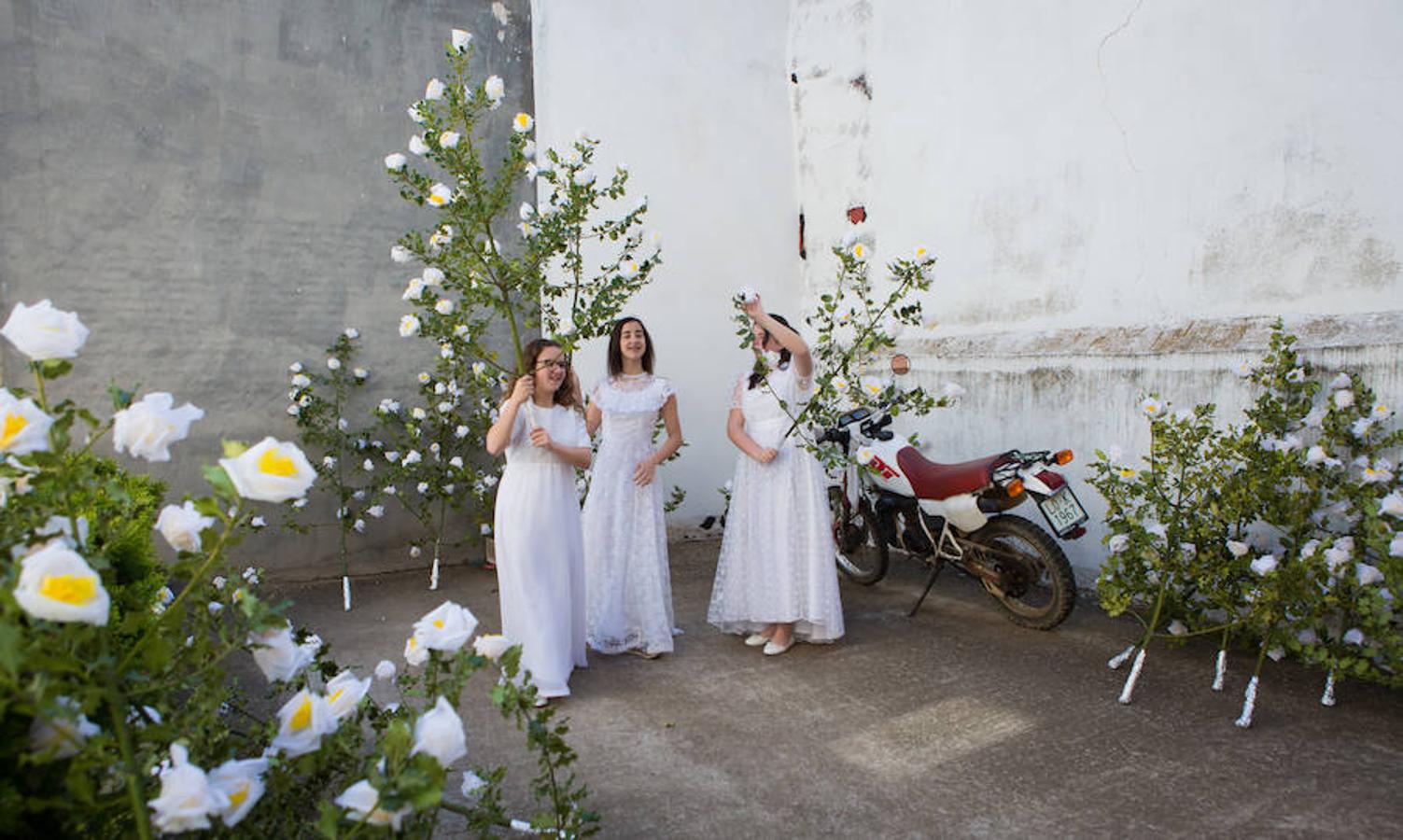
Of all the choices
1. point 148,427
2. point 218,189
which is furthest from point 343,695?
point 218,189

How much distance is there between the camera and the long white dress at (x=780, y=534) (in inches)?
188

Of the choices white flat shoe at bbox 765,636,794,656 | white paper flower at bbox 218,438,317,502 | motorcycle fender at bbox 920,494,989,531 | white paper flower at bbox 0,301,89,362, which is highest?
white paper flower at bbox 0,301,89,362

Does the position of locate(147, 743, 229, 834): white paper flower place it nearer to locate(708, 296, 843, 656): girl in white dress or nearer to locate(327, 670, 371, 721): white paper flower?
locate(327, 670, 371, 721): white paper flower

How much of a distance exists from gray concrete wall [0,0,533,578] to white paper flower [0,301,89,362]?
16.8ft

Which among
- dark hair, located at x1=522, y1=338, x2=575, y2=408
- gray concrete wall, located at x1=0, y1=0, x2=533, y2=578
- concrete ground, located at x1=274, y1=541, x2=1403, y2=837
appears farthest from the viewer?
gray concrete wall, located at x1=0, y1=0, x2=533, y2=578

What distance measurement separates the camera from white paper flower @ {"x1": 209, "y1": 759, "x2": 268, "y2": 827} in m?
1.40

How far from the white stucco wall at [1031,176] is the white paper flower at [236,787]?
4.63 meters

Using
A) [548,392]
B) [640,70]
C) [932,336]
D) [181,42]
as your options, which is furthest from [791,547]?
[181,42]

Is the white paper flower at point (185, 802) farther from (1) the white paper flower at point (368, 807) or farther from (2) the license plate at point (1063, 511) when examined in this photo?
(2) the license plate at point (1063, 511)

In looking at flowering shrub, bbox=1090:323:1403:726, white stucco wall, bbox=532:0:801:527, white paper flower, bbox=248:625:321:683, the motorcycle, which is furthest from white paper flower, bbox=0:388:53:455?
white stucco wall, bbox=532:0:801:527

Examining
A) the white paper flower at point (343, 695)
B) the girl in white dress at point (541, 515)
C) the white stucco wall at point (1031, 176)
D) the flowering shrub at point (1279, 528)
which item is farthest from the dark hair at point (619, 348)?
the white paper flower at point (343, 695)

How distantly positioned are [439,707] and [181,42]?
6083 mm

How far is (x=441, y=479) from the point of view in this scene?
21.7 ft

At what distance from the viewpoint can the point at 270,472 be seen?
4.49ft
